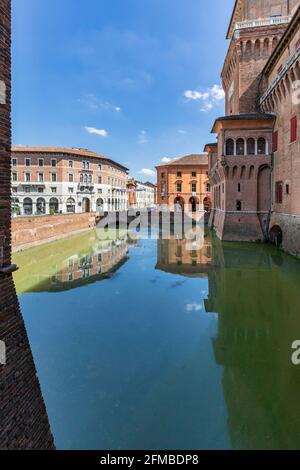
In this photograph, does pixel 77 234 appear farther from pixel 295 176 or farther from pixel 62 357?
pixel 62 357

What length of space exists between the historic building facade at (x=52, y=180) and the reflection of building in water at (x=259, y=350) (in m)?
39.6

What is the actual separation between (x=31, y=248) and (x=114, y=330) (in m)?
18.3

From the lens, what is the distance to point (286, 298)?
11594 millimetres

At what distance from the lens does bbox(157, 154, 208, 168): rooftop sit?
189ft

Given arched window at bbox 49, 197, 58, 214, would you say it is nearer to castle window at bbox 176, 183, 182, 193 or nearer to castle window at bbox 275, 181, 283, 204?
castle window at bbox 176, 183, 182, 193

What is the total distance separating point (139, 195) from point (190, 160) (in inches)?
1959

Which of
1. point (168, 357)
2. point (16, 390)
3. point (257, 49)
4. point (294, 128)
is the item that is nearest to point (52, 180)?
point (257, 49)

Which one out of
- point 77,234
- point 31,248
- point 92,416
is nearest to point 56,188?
point 77,234

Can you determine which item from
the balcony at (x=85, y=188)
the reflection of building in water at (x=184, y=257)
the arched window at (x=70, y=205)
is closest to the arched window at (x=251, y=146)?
the reflection of building in water at (x=184, y=257)

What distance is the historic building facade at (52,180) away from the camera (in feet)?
159

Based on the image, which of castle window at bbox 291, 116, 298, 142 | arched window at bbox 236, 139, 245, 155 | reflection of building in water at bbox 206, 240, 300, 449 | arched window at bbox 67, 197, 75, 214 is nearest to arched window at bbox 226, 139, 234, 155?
arched window at bbox 236, 139, 245, 155

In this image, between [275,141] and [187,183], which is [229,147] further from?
[187,183]

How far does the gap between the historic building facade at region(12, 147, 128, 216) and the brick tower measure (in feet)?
145

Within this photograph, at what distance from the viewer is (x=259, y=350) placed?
7570mm
